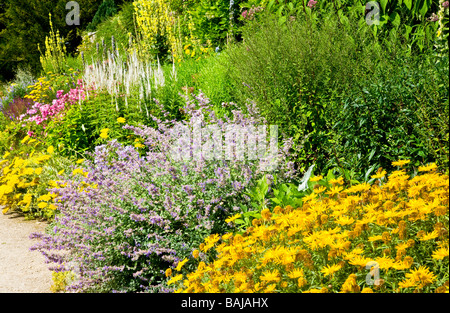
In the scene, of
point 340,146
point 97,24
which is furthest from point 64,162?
point 97,24

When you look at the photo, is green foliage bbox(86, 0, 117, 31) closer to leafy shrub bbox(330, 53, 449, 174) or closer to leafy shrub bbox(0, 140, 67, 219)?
leafy shrub bbox(0, 140, 67, 219)

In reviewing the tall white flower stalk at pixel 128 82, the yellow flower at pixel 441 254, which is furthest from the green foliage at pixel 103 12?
the yellow flower at pixel 441 254

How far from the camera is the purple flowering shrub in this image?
325 cm

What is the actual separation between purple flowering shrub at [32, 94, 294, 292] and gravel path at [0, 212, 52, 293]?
1.64 ft

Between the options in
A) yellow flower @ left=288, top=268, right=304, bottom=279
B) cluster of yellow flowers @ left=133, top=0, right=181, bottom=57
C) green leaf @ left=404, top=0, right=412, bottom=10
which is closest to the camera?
yellow flower @ left=288, top=268, right=304, bottom=279

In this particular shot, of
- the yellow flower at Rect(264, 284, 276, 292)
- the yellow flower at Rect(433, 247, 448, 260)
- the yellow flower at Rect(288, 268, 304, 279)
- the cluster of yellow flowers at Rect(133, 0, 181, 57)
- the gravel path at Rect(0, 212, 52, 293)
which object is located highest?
the cluster of yellow flowers at Rect(133, 0, 181, 57)

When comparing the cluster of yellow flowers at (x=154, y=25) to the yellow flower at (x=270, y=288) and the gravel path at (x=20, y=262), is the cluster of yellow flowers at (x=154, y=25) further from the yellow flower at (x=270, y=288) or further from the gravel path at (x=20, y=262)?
the yellow flower at (x=270, y=288)

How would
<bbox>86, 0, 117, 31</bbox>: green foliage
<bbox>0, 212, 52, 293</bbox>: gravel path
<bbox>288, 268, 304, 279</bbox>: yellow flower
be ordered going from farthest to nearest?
<bbox>86, 0, 117, 31</bbox>: green foliage < <bbox>0, 212, 52, 293</bbox>: gravel path < <bbox>288, 268, 304, 279</bbox>: yellow flower

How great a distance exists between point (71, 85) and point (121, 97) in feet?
9.59

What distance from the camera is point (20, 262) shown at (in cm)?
446

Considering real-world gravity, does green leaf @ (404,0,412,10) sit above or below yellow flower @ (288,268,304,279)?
above

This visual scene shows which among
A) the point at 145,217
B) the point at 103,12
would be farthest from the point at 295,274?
the point at 103,12

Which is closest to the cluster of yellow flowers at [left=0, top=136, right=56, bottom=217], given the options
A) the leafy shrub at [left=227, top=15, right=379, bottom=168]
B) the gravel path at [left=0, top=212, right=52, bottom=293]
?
the gravel path at [left=0, top=212, right=52, bottom=293]

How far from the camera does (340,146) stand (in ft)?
12.1
